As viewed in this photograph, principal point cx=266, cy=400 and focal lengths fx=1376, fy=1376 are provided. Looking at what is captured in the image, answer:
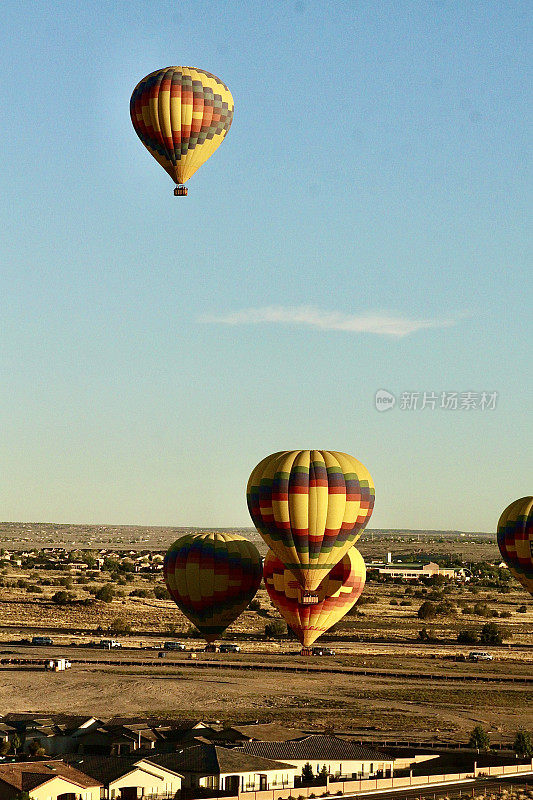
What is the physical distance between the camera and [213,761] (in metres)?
57.1

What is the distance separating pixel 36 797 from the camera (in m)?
51.4

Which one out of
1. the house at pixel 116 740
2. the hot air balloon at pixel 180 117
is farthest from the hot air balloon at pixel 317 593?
the hot air balloon at pixel 180 117

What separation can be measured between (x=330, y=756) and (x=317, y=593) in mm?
12499

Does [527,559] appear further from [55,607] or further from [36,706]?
[55,607]

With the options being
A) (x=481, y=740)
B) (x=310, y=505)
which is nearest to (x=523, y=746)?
(x=481, y=740)

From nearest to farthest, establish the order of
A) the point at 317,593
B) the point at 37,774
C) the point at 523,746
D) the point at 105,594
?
the point at 37,774
the point at 523,746
the point at 317,593
the point at 105,594

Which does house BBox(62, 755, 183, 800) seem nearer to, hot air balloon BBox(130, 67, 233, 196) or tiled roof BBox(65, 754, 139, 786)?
tiled roof BBox(65, 754, 139, 786)

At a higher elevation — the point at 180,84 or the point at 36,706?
the point at 180,84

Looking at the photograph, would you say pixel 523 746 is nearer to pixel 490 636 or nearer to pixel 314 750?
pixel 314 750

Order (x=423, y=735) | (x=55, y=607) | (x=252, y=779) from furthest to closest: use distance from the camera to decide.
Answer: (x=55, y=607)
(x=423, y=735)
(x=252, y=779)

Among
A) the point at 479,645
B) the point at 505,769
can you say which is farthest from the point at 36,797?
the point at 479,645

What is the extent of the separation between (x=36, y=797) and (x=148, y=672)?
41.6 metres

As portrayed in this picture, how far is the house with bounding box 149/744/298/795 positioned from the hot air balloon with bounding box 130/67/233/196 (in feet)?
103

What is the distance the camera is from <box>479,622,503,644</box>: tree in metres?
120
